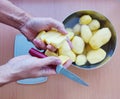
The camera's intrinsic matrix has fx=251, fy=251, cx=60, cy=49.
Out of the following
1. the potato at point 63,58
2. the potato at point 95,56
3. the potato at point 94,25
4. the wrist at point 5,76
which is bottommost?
the wrist at point 5,76

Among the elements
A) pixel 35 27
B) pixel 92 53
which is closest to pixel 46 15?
pixel 35 27

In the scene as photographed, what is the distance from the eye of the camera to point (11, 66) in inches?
22.7

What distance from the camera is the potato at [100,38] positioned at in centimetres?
65

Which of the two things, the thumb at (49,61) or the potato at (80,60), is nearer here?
the thumb at (49,61)

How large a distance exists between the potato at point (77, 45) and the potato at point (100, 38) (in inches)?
1.0

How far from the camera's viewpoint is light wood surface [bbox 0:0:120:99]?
0.67m

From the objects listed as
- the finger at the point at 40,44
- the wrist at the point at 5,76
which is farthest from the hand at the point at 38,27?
the wrist at the point at 5,76

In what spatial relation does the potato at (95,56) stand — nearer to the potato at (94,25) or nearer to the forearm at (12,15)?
the potato at (94,25)

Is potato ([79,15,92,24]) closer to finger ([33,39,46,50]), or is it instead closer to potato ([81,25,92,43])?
potato ([81,25,92,43])

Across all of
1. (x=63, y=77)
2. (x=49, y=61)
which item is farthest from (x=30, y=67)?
(x=63, y=77)

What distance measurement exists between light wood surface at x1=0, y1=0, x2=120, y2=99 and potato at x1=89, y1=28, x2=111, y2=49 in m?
0.06

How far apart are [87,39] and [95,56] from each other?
0.05m

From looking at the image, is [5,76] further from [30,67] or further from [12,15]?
[12,15]

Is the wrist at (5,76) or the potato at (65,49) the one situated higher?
the potato at (65,49)
